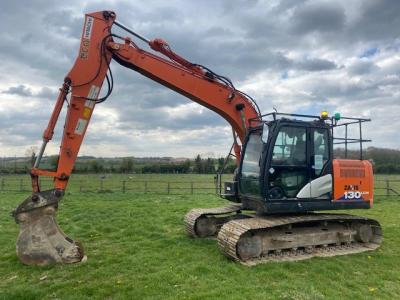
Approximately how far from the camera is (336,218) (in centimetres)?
900

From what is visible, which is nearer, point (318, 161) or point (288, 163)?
point (288, 163)

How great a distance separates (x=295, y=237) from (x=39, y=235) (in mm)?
5289

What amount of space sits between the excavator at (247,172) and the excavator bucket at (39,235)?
18 mm

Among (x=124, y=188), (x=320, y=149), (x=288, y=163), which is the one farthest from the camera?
(x=124, y=188)

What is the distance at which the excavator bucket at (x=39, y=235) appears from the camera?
744cm

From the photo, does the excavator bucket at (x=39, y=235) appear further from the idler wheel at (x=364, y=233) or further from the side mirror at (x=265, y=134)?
the idler wheel at (x=364, y=233)

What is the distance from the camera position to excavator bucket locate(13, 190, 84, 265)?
744 centimetres

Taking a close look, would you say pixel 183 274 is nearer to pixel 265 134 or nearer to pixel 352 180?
pixel 265 134

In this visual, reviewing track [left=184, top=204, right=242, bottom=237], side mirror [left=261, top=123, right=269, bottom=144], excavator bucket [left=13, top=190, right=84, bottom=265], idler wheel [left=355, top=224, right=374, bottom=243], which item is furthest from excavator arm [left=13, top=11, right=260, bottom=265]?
idler wheel [left=355, top=224, right=374, bottom=243]

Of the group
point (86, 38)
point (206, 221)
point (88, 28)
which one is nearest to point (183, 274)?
point (206, 221)

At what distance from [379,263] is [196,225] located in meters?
4.39

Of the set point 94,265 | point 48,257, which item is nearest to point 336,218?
point 94,265

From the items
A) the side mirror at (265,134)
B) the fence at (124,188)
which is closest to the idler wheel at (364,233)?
the side mirror at (265,134)

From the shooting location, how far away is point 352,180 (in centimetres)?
909
